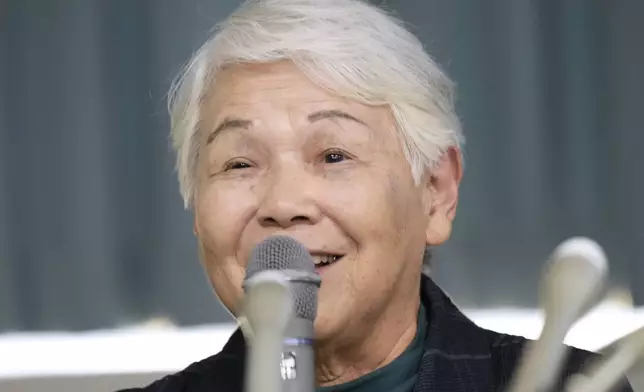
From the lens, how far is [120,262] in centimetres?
220

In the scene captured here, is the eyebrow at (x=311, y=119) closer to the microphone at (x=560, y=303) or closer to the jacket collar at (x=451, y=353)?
the jacket collar at (x=451, y=353)

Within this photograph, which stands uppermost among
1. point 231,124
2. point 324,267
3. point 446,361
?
point 231,124

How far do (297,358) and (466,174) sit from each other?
5.01 feet

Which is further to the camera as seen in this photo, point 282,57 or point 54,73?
point 54,73

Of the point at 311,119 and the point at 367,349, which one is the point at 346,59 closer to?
the point at 311,119

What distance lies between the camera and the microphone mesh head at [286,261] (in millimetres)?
742

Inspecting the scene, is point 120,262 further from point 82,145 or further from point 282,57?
point 282,57

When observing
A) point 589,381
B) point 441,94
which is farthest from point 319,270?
point 589,381

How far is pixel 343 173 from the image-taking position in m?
1.18

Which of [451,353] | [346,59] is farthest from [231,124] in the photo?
[451,353]

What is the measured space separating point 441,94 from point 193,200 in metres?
0.35

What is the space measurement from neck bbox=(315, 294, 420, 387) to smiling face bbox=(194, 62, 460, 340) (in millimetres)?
17

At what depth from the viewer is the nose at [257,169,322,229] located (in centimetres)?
113

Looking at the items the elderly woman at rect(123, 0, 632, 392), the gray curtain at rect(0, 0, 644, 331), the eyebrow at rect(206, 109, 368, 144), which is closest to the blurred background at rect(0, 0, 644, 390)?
the gray curtain at rect(0, 0, 644, 331)
